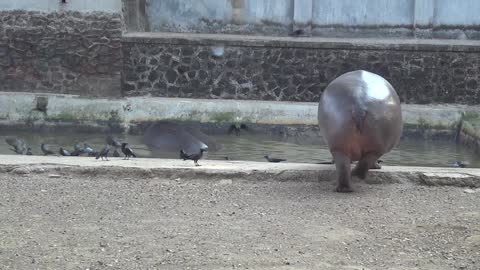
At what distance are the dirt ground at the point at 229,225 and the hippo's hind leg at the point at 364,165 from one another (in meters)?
0.15

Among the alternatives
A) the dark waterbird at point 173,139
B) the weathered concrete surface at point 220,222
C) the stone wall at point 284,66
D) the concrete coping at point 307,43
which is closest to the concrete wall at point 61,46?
the stone wall at point 284,66

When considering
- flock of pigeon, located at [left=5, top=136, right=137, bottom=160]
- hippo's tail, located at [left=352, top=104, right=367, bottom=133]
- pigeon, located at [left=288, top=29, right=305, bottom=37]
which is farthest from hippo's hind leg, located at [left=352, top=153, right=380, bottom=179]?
pigeon, located at [left=288, top=29, right=305, bottom=37]

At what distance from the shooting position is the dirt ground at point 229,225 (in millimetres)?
5102

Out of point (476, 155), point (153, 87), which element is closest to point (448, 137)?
point (476, 155)

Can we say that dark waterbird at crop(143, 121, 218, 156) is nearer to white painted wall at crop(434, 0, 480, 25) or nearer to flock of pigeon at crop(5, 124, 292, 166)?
flock of pigeon at crop(5, 124, 292, 166)

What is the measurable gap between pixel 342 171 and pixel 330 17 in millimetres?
11107

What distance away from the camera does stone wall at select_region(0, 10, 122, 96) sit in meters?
16.0

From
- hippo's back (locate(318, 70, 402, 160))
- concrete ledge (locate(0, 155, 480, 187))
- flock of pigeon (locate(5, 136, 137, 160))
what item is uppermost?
hippo's back (locate(318, 70, 402, 160))

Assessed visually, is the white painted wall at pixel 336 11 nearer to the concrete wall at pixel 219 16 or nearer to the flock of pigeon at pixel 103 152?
the concrete wall at pixel 219 16

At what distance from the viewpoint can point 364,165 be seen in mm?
7184

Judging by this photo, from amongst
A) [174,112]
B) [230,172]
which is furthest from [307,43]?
[230,172]

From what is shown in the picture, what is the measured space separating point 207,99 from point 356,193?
9.05 m

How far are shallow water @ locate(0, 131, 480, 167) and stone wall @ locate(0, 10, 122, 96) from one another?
1708 mm

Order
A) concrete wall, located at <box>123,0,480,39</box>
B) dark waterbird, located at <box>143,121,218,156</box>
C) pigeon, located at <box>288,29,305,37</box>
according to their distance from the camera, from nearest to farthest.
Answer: dark waterbird, located at <box>143,121,218,156</box> < pigeon, located at <box>288,29,305,37</box> < concrete wall, located at <box>123,0,480,39</box>
